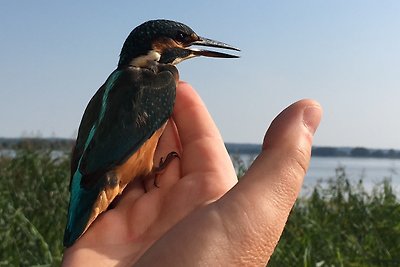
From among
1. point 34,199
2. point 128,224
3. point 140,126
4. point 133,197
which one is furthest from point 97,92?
point 34,199

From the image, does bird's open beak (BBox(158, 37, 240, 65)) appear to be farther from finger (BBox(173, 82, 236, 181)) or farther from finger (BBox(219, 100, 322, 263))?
finger (BBox(219, 100, 322, 263))

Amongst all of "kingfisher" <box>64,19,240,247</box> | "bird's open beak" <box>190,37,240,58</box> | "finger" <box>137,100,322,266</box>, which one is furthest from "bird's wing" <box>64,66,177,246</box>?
"finger" <box>137,100,322,266</box>

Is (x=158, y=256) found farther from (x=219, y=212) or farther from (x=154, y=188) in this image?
(x=154, y=188)

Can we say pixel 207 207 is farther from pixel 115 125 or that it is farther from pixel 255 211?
pixel 115 125

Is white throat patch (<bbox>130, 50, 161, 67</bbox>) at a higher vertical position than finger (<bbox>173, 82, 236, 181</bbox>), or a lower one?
higher

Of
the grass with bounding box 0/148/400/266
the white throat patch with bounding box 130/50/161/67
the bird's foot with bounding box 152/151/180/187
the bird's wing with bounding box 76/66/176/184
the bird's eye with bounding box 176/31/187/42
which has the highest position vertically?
the bird's eye with bounding box 176/31/187/42

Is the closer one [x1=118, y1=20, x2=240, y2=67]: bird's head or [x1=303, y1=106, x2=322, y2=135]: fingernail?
[x1=303, y1=106, x2=322, y2=135]: fingernail
